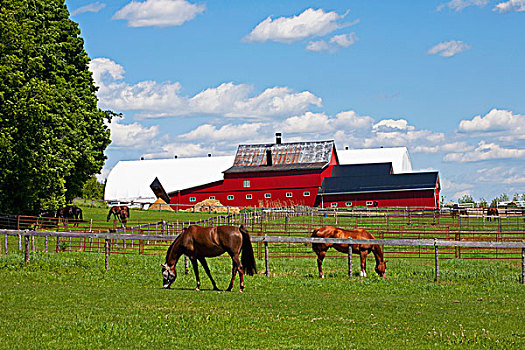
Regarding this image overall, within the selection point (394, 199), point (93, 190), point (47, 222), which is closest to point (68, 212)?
point (47, 222)

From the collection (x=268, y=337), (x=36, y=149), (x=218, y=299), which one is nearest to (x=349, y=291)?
(x=218, y=299)

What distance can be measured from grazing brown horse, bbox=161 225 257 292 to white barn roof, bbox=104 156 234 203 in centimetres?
6590

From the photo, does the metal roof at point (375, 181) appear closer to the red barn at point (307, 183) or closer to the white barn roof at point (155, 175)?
the red barn at point (307, 183)

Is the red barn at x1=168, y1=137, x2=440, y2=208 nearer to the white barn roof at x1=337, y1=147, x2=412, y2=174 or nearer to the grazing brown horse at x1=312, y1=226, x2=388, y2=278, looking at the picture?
the white barn roof at x1=337, y1=147, x2=412, y2=174

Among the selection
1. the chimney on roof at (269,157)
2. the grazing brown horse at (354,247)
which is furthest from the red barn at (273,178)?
the grazing brown horse at (354,247)

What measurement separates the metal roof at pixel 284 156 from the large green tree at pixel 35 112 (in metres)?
40.5

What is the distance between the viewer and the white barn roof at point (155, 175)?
87.9 metres

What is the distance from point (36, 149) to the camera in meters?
34.6

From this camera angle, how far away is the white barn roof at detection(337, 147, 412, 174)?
96.3 meters

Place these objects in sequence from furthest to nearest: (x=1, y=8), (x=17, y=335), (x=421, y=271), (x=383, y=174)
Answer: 1. (x=383, y=174)
2. (x=1, y=8)
3. (x=421, y=271)
4. (x=17, y=335)

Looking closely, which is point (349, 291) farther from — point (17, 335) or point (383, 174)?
point (383, 174)

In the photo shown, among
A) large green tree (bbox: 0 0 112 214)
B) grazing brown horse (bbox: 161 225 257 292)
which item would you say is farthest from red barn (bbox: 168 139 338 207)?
grazing brown horse (bbox: 161 225 257 292)

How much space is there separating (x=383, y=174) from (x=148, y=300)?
205 feet

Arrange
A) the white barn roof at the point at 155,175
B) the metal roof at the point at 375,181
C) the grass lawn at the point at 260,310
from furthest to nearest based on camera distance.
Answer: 1. the white barn roof at the point at 155,175
2. the metal roof at the point at 375,181
3. the grass lawn at the point at 260,310
